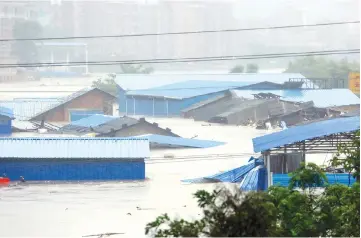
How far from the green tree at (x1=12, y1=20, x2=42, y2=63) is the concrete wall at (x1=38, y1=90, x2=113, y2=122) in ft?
11.1

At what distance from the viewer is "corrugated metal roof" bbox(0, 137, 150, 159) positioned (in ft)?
20.2

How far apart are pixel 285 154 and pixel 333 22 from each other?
31.5 feet

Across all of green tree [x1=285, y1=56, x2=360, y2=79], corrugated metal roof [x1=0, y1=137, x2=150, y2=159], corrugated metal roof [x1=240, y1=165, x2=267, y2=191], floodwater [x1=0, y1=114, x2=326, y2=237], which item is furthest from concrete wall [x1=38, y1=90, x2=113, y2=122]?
corrugated metal roof [x1=240, y1=165, x2=267, y2=191]

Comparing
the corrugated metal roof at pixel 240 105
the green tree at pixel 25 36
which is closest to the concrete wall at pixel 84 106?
the corrugated metal roof at pixel 240 105

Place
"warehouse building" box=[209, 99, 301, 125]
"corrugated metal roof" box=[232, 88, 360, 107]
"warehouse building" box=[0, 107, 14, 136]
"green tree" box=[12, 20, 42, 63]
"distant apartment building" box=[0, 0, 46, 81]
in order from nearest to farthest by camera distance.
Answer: "warehouse building" box=[0, 107, 14, 136] < "warehouse building" box=[209, 99, 301, 125] < "corrugated metal roof" box=[232, 88, 360, 107] < "distant apartment building" box=[0, 0, 46, 81] < "green tree" box=[12, 20, 42, 63]

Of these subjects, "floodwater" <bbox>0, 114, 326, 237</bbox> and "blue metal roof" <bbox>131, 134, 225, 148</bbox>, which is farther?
"blue metal roof" <bbox>131, 134, 225, 148</bbox>

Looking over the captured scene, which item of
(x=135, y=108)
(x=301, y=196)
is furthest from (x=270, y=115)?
(x=301, y=196)

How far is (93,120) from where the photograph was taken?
9469 mm

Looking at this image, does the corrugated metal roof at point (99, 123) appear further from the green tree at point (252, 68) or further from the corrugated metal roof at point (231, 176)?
the green tree at point (252, 68)

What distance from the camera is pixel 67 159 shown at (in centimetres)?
625

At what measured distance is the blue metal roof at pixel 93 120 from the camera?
364 inches

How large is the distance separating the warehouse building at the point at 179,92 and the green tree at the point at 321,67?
0.71 metres

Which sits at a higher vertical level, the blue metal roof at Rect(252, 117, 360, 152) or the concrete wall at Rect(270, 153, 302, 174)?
the blue metal roof at Rect(252, 117, 360, 152)

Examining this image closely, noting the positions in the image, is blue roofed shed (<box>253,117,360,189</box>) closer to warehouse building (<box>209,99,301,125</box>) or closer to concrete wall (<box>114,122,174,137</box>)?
concrete wall (<box>114,122,174,137</box>)
